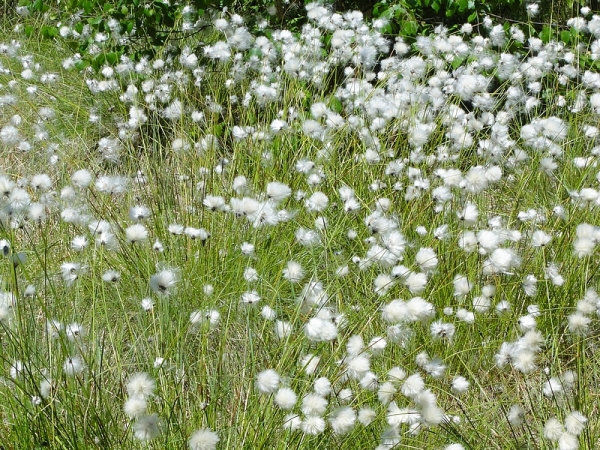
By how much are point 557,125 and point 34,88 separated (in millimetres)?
2908

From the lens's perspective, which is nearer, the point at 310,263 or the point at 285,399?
the point at 285,399

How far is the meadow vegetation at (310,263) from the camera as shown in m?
1.81

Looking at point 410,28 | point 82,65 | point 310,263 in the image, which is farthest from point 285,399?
point 82,65

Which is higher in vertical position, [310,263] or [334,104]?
[334,104]

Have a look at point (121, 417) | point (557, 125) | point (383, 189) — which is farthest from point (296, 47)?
point (121, 417)

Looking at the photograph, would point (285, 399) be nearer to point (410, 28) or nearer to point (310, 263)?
point (310, 263)

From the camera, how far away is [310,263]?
297 centimetres

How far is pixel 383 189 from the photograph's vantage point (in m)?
3.16

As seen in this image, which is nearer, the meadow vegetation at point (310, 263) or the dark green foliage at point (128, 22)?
the meadow vegetation at point (310, 263)

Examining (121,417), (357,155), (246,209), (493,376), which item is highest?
(246,209)

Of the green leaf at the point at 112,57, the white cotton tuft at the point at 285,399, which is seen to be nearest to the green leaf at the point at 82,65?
the green leaf at the point at 112,57

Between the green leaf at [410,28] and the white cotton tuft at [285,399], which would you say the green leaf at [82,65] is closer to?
the green leaf at [410,28]

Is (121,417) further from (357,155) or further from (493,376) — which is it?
(357,155)

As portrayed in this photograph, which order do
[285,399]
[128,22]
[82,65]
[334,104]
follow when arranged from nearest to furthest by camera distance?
[285,399], [334,104], [128,22], [82,65]
